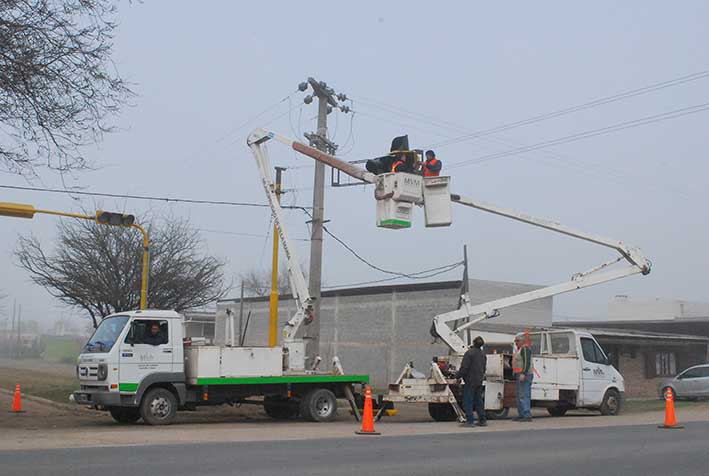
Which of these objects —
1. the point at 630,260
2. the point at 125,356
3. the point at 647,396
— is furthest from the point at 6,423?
the point at 647,396

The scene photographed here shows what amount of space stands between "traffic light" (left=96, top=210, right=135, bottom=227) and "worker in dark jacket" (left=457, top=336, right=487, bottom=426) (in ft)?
29.8

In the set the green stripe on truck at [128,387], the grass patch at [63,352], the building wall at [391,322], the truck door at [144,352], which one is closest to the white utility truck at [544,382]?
the truck door at [144,352]

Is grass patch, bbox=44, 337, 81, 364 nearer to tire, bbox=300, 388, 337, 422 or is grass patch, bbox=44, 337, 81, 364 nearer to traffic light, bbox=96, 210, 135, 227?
traffic light, bbox=96, 210, 135, 227

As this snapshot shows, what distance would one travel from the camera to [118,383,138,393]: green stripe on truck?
668 inches

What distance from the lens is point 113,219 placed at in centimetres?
2103

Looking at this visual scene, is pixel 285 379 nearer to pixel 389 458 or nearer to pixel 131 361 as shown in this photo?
pixel 131 361

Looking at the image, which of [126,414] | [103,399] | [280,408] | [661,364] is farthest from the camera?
[661,364]

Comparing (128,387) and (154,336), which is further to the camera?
(154,336)

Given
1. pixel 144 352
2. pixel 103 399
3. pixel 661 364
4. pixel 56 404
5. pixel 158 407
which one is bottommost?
pixel 56 404

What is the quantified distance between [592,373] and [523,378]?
356 centimetres

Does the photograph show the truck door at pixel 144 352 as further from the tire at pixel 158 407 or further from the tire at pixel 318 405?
the tire at pixel 318 405

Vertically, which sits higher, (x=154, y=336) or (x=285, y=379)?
(x=154, y=336)

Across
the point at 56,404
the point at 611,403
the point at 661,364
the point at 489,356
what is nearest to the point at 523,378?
the point at 489,356

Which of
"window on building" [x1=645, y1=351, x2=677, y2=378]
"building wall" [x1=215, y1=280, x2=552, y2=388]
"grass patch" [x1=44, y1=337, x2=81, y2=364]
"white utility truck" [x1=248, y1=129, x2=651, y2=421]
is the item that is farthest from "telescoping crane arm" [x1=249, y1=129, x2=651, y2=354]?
"grass patch" [x1=44, y1=337, x2=81, y2=364]
